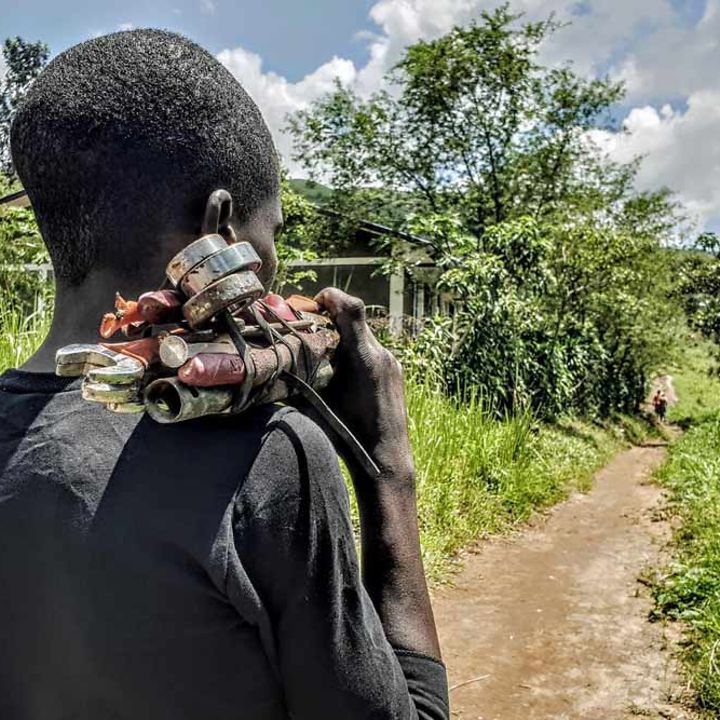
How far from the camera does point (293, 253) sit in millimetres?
11680

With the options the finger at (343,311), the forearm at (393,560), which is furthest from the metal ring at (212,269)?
the forearm at (393,560)

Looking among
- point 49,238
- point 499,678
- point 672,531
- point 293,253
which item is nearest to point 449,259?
point 293,253

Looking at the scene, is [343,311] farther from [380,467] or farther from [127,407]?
[127,407]

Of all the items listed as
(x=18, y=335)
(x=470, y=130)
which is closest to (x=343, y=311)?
(x=18, y=335)

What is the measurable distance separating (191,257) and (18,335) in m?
4.04

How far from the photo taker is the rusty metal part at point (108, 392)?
0.82 m

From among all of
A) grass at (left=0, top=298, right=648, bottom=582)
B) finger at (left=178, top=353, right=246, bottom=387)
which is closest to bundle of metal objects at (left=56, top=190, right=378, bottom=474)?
finger at (left=178, top=353, right=246, bottom=387)

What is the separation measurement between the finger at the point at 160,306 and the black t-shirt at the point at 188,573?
11 centimetres

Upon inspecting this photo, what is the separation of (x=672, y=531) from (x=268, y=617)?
7.68 m

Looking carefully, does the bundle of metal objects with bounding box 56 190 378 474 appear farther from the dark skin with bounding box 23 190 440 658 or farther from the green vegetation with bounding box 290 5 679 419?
the green vegetation with bounding box 290 5 679 419

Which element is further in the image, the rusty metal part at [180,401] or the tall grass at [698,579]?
the tall grass at [698,579]

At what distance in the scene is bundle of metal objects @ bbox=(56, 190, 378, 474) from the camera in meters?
0.82

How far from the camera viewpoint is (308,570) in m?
0.86

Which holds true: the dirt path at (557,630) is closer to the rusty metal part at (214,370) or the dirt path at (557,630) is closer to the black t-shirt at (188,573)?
the black t-shirt at (188,573)
